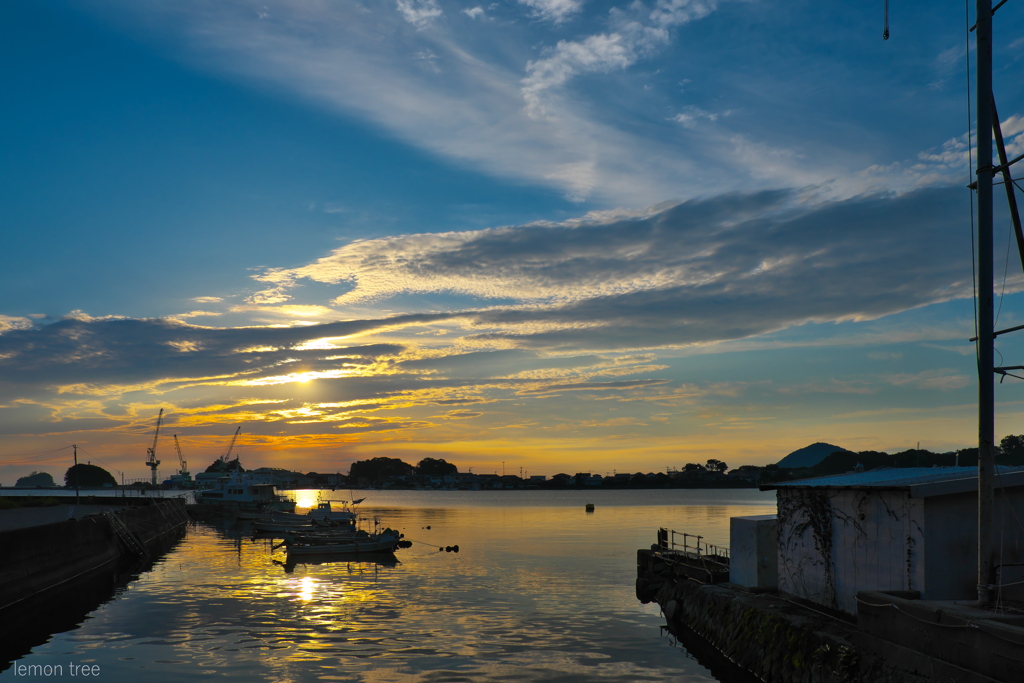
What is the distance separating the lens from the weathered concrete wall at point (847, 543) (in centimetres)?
2216

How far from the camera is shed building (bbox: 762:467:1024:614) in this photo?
2158 cm

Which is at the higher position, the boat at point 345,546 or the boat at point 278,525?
the boat at point 345,546

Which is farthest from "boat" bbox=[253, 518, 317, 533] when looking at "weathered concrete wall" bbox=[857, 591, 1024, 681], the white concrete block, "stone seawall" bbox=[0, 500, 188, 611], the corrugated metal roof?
"weathered concrete wall" bbox=[857, 591, 1024, 681]

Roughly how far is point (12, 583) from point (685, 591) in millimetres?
34961

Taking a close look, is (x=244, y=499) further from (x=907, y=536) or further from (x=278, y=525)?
(x=907, y=536)

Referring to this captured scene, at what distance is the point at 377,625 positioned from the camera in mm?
36219

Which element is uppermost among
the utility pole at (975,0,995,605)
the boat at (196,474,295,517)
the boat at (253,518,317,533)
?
the utility pole at (975,0,995,605)

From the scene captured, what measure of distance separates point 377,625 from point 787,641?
2040 centimetres

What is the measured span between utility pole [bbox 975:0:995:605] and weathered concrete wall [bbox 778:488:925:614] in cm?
425

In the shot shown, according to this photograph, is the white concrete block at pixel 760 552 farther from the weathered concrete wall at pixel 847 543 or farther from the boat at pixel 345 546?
the boat at pixel 345 546

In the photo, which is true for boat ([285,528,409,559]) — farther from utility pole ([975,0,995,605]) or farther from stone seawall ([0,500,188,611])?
utility pole ([975,0,995,605])

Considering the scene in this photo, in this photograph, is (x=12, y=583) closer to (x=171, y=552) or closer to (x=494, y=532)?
(x=171, y=552)

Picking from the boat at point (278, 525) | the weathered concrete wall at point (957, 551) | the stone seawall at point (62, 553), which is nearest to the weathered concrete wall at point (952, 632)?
the weathered concrete wall at point (957, 551)

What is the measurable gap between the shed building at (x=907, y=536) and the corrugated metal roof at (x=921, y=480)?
31 millimetres
